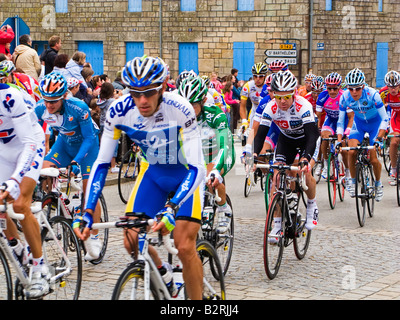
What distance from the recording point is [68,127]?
8047mm

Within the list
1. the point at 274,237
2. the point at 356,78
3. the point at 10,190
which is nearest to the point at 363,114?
the point at 356,78

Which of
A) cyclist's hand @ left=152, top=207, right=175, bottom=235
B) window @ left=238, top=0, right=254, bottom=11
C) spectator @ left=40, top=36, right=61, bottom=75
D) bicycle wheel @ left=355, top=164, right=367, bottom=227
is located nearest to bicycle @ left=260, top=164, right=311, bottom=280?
bicycle wheel @ left=355, top=164, right=367, bottom=227

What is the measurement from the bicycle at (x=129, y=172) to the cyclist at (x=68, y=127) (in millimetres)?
4076

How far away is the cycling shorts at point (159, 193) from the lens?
5.43 metres

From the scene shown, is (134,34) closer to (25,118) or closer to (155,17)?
(155,17)

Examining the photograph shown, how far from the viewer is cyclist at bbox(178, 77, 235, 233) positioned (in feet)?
24.2

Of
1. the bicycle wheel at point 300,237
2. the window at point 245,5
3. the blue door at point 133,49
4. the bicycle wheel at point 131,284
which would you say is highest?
the window at point 245,5

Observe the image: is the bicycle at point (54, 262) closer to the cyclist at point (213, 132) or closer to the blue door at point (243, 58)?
the cyclist at point (213, 132)

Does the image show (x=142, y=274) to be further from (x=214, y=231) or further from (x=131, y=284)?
(x=214, y=231)

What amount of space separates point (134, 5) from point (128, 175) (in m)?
24.8

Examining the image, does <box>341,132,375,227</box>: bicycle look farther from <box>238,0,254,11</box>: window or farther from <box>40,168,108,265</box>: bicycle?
<box>238,0,254,11</box>: window

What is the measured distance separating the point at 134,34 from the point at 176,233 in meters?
32.4

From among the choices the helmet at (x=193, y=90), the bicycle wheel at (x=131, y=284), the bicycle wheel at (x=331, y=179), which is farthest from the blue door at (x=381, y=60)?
the bicycle wheel at (x=131, y=284)

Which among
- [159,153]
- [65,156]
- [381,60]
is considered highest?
[381,60]
